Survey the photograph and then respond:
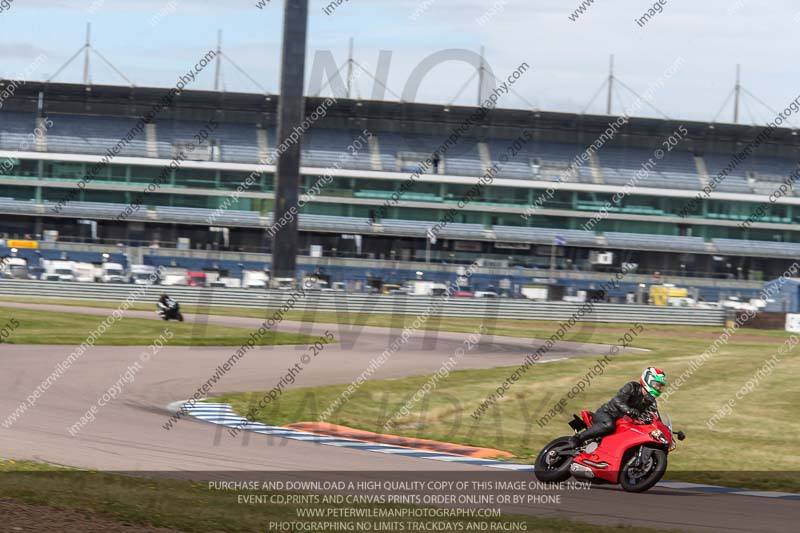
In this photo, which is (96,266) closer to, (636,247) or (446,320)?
(446,320)

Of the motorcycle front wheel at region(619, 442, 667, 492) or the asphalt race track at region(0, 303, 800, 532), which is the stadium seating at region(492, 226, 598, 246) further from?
the motorcycle front wheel at region(619, 442, 667, 492)

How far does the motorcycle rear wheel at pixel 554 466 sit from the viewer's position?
38.6 ft

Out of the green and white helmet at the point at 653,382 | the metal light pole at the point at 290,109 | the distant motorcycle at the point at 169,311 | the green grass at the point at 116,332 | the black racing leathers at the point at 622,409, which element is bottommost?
the green grass at the point at 116,332

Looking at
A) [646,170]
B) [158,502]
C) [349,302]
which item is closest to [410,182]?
[646,170]

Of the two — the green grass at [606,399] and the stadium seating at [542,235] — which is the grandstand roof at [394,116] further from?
the green grass at [606,399]

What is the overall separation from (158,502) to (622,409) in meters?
5.45

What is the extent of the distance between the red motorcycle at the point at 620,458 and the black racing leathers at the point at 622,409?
82mm

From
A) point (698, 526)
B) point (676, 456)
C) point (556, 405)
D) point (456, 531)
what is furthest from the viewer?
point (556, 405)

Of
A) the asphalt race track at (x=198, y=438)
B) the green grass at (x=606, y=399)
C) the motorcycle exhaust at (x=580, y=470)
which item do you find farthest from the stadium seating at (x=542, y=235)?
the motorcycle exhaust at (x=580, y=470)

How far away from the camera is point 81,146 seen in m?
68.2

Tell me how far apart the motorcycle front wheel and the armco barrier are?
108ft

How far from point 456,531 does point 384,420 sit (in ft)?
30.6

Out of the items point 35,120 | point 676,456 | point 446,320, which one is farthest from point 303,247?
point 676,456

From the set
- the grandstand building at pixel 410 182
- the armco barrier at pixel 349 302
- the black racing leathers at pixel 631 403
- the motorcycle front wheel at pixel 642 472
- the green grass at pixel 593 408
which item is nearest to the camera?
the motorcycle front wheel at pixel 642 472
